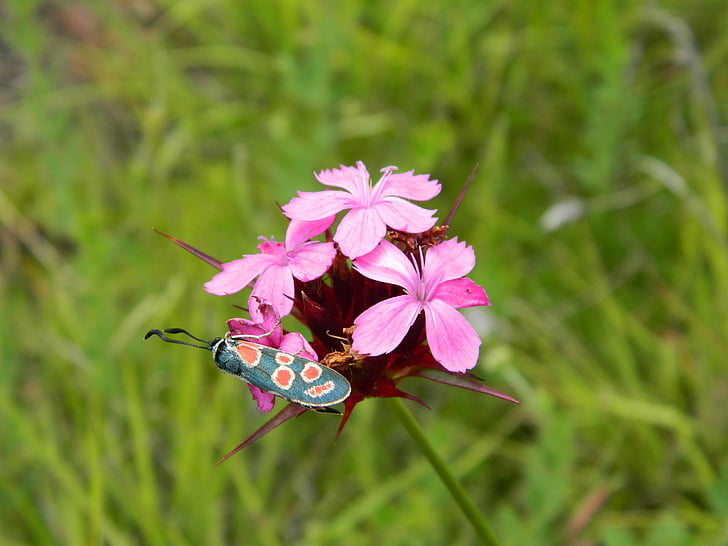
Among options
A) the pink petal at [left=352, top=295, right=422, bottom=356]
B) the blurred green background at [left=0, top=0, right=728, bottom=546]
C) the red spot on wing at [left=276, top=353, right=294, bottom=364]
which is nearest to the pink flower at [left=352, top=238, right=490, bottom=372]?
the pink petal at [left=352, top=295, right=422, bottom=356]

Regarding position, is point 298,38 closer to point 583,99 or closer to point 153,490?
point 583,99

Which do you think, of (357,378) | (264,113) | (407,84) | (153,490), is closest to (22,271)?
(264,113)

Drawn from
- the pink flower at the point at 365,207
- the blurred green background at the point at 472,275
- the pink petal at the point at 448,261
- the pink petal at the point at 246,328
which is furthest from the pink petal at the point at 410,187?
the blurred green background at the point at 472,275

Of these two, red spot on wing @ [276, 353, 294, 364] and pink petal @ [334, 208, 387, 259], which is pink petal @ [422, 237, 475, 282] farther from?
red spot on wing @ [276, 353, 294, 364]

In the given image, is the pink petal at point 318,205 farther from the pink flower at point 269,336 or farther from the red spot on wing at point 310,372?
the red spot on wing at point 310,372

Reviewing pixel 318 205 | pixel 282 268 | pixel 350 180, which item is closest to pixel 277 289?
pixel 282 268
